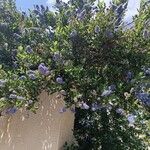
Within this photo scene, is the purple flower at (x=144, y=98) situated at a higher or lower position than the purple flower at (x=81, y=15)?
lower

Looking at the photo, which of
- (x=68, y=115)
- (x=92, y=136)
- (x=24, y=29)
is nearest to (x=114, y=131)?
(x=92, y=136)

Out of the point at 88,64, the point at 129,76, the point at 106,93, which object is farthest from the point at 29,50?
the point at 129,76

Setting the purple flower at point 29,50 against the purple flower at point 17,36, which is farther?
the purple flower at point 17,36

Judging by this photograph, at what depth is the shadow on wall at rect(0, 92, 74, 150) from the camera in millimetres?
5633

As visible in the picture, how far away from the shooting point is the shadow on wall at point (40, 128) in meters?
5.63

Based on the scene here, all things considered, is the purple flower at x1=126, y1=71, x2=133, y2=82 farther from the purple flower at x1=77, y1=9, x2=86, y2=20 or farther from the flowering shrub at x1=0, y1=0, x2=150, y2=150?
the purple flower at x1=77, y1=9, x2=86, y2=20

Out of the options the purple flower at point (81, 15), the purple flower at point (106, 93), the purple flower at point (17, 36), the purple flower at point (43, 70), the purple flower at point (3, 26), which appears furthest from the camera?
the purple flower at point (3, 26)

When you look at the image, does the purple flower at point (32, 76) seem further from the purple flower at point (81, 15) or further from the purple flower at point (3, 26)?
the purple flower at point (3, 26)

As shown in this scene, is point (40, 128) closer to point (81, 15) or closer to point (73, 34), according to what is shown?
point (73, 34)

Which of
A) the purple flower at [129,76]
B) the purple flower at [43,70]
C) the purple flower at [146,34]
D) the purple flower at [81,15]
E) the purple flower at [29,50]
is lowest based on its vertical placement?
the purple flower at [43,70]

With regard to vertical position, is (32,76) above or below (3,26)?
below

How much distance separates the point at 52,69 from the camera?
527 centimetres

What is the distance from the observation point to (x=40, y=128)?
5.78 meters

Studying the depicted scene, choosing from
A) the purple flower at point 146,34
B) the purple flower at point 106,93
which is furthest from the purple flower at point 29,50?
the purple flower at point 146,34
